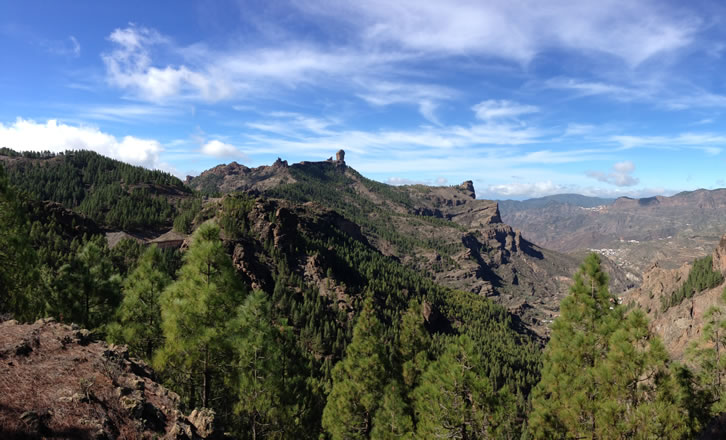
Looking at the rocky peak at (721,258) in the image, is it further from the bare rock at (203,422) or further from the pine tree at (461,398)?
the bare rock at (203,422)

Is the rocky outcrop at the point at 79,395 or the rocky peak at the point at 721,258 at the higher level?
the rocky outcrop at the point at 79,395

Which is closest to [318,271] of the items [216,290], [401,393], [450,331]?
[450,331]

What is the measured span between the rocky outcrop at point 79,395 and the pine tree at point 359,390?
1509 cm

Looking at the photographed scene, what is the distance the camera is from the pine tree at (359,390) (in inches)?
1076

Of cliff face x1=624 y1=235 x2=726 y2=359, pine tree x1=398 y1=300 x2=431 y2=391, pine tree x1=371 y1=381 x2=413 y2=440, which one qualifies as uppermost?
pine tree x1=398 y1=300 x2=431 y2=391

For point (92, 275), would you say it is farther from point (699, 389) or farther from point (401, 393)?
point (699, 389)

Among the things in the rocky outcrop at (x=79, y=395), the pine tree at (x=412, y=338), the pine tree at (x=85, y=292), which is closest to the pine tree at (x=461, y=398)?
the pine tree at (x=412, y=338)

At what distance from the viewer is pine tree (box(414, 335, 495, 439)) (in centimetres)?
1919

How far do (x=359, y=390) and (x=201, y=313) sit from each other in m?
15.2

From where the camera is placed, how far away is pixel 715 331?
18656 mm

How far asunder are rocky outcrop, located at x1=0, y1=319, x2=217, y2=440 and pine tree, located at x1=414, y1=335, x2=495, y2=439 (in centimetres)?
1205

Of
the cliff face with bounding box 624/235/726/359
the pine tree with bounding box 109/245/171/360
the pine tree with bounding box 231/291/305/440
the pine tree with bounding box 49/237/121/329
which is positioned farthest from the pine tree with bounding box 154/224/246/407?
the cliff face with bounding box 624/235/726/359

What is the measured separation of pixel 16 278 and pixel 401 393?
30.0m

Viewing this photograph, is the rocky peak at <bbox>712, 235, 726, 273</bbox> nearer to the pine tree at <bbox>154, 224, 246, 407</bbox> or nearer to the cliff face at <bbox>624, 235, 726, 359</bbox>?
the cliff face at <bbox>624, 235, 726, 359</bbox>
